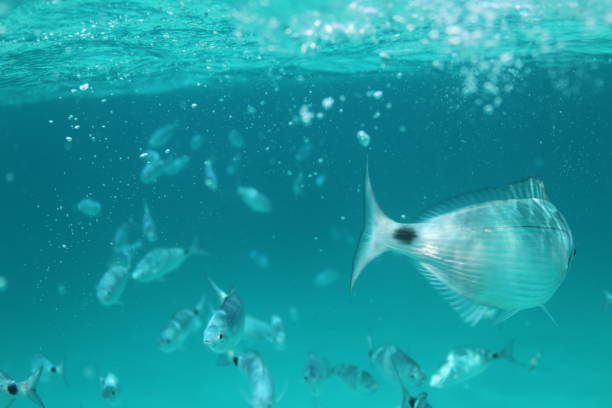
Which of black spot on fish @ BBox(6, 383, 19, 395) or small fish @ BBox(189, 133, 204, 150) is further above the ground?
black spot on fish @ BBox(6, 383, 19, 395)

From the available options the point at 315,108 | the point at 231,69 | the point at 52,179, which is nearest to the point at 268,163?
the point at 315,108

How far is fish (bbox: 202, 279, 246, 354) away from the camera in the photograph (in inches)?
202

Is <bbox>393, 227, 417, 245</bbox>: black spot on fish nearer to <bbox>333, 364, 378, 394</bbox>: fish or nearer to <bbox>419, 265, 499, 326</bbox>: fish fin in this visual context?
<bbox>419, 265, 499, 326</bbox>: fish fin

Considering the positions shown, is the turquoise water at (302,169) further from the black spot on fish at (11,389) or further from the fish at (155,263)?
the black spot on fish at (11,389)

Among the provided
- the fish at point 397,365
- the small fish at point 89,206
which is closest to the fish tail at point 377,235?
the fish at point 397,365

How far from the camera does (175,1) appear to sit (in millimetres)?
9703

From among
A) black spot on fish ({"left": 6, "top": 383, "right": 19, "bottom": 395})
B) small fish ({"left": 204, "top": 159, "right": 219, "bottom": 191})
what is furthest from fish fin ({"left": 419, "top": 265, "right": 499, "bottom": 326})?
small fish ({"left": 204, "top": 159, "right": 219, "bottom": 191})

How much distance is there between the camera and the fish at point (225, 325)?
514 cm

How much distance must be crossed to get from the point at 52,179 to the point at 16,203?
316cm

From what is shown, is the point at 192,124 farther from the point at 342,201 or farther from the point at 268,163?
the point at 342,201

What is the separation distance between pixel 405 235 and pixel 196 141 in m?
31.3

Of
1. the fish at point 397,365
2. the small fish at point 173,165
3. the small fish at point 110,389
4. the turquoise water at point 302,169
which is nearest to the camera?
the fish at point 397,365

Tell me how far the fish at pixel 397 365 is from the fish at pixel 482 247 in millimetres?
3614

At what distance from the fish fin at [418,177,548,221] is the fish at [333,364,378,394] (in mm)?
4892
